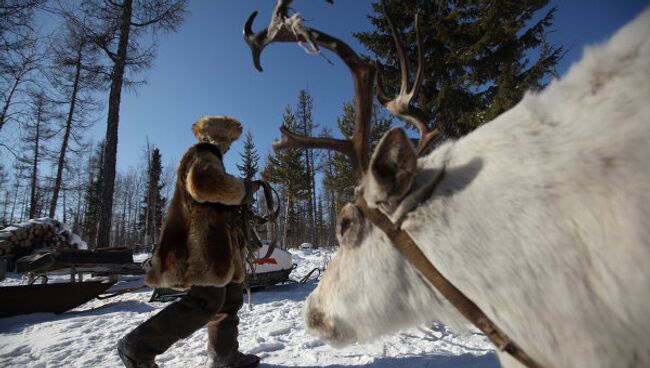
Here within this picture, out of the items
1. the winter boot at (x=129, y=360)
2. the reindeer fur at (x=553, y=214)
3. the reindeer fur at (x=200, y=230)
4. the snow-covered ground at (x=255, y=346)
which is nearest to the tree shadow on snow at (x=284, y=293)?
the snow-covered ground at (x=255, y=346)

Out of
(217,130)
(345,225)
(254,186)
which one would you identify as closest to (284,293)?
(254,186)

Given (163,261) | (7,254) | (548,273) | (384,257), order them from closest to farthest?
(548,273)
(384,257)
(163,261)
(7,254)

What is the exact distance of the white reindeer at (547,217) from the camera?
0.80 m

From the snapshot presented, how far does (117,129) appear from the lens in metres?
8.48

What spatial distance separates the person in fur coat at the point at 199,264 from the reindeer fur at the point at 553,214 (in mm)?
1506

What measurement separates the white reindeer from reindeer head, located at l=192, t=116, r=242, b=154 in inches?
77.5

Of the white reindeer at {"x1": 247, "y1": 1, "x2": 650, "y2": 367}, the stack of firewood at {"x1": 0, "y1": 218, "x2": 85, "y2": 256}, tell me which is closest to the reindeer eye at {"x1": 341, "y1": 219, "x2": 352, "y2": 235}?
the white reindeer at {"x1": 247, "y1": 1, "x2": 650, "y2": 367}

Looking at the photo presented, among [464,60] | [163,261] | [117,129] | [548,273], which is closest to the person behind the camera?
[548,273]

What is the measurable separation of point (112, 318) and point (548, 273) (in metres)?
5.76

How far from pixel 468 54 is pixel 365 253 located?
7586 mm

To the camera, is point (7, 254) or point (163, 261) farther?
point (7, 254)

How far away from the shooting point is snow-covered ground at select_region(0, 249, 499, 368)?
284cm

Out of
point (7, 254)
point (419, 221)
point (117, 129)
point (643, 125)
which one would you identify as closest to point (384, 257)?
point (419, 221)

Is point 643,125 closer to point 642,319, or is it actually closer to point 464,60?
point 642,319
